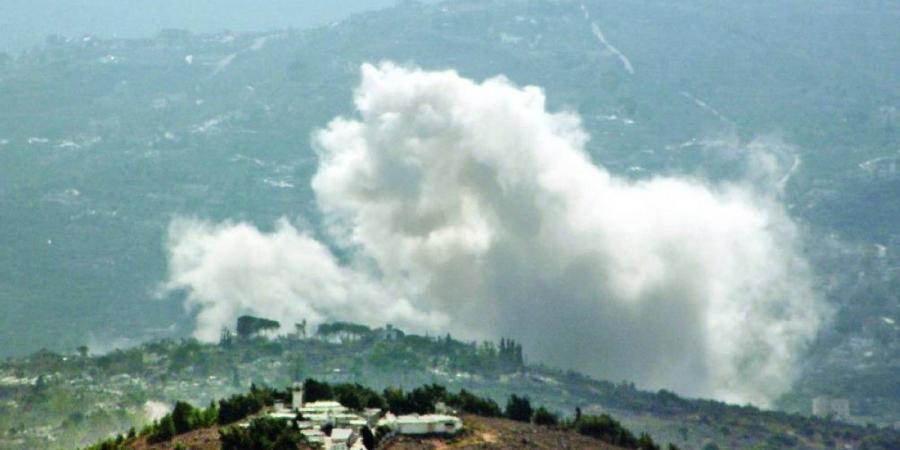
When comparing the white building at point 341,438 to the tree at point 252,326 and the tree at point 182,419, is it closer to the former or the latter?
the tree at point 182,419

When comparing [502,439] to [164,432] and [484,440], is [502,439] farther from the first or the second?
[164,432]

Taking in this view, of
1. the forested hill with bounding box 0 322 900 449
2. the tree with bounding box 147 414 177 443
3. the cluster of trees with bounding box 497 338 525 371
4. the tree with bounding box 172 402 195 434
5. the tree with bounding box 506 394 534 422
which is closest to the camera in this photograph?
the tree with bounding box 147 414 177 443

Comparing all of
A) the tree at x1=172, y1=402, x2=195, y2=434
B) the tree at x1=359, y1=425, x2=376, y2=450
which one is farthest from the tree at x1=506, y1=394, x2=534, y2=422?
the tree at x1=359, y1=425, x2=376, y2=450

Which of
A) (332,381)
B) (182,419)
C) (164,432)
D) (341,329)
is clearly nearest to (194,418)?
(182,419)

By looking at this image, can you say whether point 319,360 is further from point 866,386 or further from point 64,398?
point 866,386

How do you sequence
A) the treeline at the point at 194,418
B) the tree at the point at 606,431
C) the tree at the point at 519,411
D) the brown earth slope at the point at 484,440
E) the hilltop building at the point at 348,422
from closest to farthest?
the brown earth slope at the point at 484,440, the hilltop building at the point at 348,422, the treeline at the point at 194,418, the tree at the point at 606,431, the tree at the point at 519,411

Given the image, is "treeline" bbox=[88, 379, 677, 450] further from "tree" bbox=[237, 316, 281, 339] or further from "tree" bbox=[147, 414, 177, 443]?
"tree" bbox=[237, 316, 281, 339]

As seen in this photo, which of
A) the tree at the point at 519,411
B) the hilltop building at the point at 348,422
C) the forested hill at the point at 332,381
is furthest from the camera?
the forested hill at the point at 332,381

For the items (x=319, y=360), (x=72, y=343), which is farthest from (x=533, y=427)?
(x=72, y=343)

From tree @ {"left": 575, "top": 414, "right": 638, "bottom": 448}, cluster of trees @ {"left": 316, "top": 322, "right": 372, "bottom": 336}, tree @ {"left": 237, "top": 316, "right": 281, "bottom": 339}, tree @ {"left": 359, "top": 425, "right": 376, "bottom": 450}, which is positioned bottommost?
tree @ {"left": 359, "top": 425, "right": 376, "bottom": 450}

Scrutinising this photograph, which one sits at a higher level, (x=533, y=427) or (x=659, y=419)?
(x=659, y=419)

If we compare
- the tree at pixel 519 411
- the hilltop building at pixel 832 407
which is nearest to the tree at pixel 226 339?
the hilltop building at pixel 832 407
